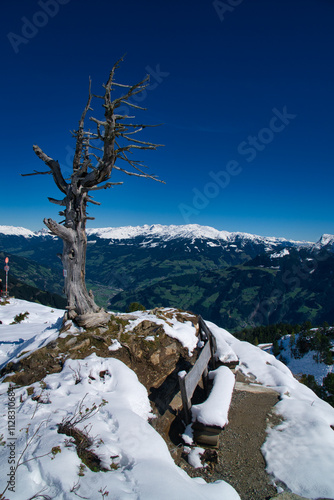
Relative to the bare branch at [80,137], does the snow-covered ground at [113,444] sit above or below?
below

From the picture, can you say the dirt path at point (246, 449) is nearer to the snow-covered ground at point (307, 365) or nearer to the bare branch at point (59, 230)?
the bare branch at point (59, 230)

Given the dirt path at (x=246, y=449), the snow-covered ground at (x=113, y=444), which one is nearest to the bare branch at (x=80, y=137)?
the snow-covered ground at (x=113, y=444)

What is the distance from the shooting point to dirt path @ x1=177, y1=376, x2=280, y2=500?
6306 mm

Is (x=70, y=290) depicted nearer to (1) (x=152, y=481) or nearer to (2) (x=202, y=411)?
(2) (x=202, y=411)

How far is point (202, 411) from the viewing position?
747cm

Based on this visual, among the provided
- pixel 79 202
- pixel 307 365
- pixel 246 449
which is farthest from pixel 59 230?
pixel 307 365

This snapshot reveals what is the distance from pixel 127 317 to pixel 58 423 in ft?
22.7

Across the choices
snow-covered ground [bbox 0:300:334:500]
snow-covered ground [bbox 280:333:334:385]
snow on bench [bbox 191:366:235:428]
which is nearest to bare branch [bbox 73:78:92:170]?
snow-covered ground [bbox 0:300:334:500]

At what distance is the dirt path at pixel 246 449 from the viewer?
6.31 metres

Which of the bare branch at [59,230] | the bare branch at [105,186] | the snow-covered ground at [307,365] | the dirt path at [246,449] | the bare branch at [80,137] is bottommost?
the snow-covered ground at [307,365]

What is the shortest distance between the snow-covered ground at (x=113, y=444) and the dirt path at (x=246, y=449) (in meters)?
0.38

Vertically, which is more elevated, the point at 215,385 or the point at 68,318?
the point at 68,318

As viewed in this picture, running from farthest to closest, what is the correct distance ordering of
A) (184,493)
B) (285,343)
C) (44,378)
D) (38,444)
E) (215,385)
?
(285,343), (215,385), (44,378), (38,444), (184,493)

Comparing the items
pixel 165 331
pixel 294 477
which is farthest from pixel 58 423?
pixel 165 331
